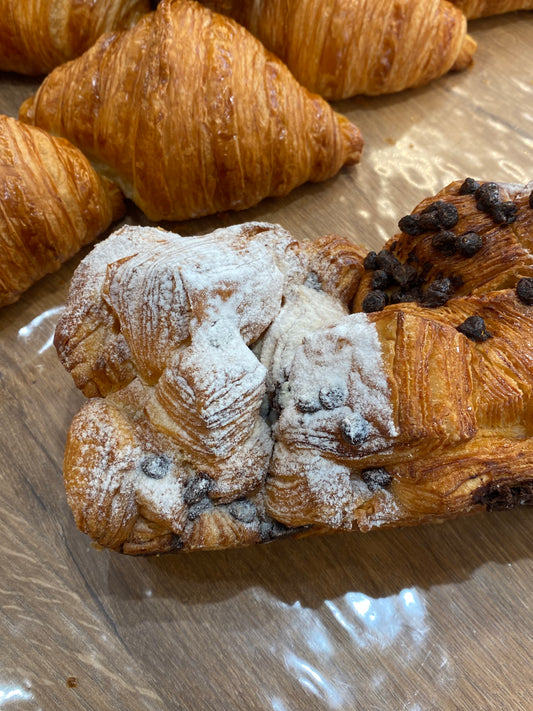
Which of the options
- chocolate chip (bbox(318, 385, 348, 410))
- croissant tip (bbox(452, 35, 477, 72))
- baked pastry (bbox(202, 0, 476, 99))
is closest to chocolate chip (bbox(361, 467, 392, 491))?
chocolate chip (bbox(318, 385, 348, 410))

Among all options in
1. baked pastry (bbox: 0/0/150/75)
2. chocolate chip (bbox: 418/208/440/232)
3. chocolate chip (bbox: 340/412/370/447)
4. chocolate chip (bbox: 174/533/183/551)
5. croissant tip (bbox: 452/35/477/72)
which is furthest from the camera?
croissant tip (bbox: 452/35/477/72)

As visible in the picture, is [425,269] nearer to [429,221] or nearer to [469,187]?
[429,221]

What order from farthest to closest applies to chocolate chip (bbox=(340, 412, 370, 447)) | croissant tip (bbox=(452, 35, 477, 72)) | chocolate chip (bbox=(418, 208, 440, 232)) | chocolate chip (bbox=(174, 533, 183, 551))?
croissant tip (bbox=(452, 35, 477, 72)) < chocolate chip (bbox=(418, 208, 440, 232)) < chocolate chip (bbox=(174, 533, 183, 551)) < chocolate chip (bbox=(340, 412, 370, 447))

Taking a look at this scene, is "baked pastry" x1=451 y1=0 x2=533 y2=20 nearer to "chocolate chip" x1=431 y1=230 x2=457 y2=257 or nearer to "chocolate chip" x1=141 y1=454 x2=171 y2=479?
"chocolate chip" x1=431 y1=230 x2=457 y2=257

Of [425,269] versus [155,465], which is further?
[425,269]

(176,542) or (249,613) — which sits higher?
(176,542)

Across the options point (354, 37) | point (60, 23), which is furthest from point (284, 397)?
point (60, 23)

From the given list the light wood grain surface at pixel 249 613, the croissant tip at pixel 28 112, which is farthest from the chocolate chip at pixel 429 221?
the croissant tip at pixel 28 112
